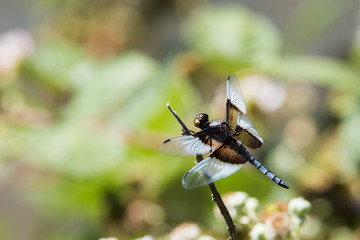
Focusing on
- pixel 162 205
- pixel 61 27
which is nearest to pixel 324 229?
pixel 162 205

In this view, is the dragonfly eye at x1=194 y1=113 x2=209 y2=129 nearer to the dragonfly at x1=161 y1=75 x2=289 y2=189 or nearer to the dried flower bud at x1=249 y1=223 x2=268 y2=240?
the dragonfly at x1=161 y1=75 x2=289 y2=189

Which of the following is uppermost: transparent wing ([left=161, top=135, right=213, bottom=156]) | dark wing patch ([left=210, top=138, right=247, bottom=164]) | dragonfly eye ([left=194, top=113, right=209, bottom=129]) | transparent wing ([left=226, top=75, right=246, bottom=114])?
transparent wing ([left=226, top=75, right=246, bottom=114])

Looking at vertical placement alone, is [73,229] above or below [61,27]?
below

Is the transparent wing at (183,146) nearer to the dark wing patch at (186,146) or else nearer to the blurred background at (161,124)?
the dark wing patch at (186,146)

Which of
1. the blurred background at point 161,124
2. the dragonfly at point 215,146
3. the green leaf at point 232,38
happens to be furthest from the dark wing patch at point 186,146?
the green leaf at point 232,38

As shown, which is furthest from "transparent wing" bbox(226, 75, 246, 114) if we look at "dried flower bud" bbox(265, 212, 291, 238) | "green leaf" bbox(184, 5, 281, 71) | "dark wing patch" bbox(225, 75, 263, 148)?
"green leaf" bbox(184, 5, 281, 71)

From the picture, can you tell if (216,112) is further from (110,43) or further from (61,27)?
(61,27)

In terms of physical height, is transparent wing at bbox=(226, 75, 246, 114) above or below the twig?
above
